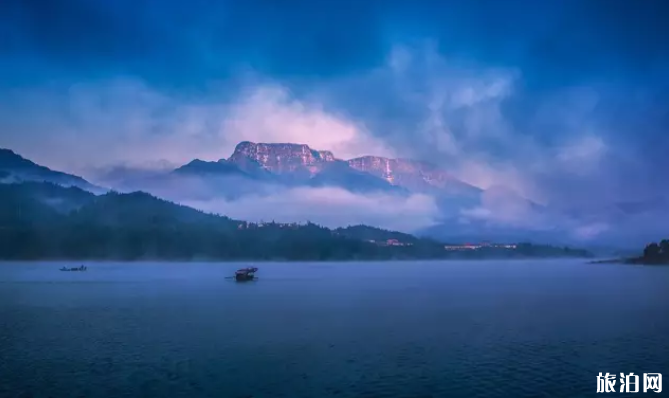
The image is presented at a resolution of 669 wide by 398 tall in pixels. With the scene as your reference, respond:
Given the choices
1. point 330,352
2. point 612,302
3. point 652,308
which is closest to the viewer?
point 330,352

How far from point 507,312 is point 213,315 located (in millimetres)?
47334

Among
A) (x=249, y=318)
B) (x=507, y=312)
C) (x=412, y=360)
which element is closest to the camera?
(x=412, y=360)

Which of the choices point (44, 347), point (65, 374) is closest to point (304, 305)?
point (44, 347)

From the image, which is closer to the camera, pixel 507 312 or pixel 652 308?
pixel 507 312

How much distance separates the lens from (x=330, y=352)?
5250cm

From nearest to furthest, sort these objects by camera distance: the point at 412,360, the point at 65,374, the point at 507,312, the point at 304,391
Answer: the point at 304,391, the point at 65,374, the point at 412,360, the point at 507,312

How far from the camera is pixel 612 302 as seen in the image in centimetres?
10806

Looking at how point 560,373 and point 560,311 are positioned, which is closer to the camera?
point 560,373

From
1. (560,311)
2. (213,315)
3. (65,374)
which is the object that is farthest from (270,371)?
(560,311)

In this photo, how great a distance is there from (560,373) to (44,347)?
161ft

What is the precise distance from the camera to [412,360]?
48625mm

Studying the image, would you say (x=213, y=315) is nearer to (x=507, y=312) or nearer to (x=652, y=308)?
(x=507, y=312)

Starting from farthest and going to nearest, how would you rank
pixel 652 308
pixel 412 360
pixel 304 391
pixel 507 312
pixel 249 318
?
1. pixel 652 308
2. pixel 507 312
3. pixel 249 318
4. pixel 412 360
5. pixel 304 391

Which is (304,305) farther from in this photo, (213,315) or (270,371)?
(270,371)
